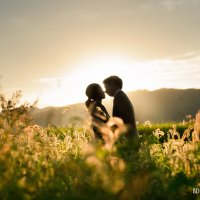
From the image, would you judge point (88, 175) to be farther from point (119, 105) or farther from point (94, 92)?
point (94, 92)

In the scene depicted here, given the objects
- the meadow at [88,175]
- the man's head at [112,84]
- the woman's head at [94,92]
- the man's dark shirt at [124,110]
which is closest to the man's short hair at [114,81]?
the man's head at [112,84]

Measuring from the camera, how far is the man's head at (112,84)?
8680mm

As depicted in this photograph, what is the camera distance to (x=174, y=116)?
181 meters

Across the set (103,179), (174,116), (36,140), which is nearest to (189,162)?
(36,140)

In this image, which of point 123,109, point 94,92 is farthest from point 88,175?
point 94,92

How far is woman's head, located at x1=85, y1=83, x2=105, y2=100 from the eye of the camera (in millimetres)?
9141

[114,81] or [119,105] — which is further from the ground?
[114,81]

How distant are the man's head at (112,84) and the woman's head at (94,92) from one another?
1.44ft

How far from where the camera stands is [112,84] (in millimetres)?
8680

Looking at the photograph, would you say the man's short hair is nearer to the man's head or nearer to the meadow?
the man's head

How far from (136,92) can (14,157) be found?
163 m

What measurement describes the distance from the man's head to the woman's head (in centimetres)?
44

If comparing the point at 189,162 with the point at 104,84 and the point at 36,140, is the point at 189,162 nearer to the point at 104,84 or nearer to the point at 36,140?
the point at 36,140

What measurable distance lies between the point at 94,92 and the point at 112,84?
570mm
